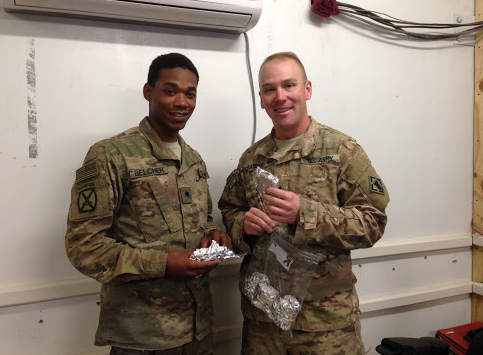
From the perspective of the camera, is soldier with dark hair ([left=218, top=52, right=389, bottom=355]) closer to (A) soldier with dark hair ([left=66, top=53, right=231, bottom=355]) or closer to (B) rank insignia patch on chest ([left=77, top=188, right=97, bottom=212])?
(A) soldier with dark hair ([left=66, top=53, right=231, bottom=355])

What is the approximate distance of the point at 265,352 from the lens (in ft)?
4.19

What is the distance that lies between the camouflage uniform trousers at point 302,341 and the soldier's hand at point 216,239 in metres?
0.31

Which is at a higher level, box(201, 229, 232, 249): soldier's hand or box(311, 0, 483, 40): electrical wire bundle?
box(311, 0, 483, 40): electrical wire bundle

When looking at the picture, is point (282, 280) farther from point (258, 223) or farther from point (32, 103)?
point (32, 103)

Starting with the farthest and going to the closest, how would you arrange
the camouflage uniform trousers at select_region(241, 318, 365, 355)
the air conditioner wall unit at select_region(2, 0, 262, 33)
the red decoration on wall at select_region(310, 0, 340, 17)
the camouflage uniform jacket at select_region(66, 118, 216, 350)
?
the red decoration on wall at select_region(310, 0, 340, 17), the air conditioner wall unit at select_region(2, 0, 262, 33), the camouflage uniform trousers at select_region(241, 318, 365, 355), the camouflage uniform jacket at select_region(66, 118, 216, 350)

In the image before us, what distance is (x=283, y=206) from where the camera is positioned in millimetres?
1125

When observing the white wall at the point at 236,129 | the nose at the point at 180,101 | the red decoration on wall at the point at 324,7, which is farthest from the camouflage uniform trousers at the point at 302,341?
the red decoration on wall at the point at 324,7

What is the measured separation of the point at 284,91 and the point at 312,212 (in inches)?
16.9

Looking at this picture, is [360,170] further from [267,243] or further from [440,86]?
[440,86]

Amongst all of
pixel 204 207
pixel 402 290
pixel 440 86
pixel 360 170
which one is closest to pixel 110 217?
pixel 204 207

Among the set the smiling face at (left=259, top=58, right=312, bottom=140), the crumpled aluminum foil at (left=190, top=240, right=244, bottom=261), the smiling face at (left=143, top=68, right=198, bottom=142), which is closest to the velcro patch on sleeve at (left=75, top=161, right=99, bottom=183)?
the smiling face at (left=143, top=68, right=198, bottom=142)

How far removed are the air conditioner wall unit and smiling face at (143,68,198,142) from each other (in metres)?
0.34

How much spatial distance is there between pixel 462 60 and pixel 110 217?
7.14 ft

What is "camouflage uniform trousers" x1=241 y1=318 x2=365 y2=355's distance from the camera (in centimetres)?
119
